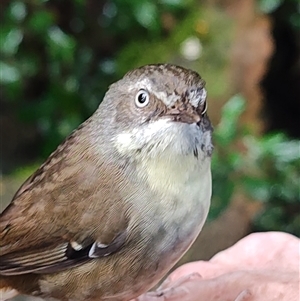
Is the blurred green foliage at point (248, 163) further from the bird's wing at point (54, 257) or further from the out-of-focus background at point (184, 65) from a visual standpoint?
the bird's wing at point (54, 257)

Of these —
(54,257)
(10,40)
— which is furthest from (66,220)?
(10,40)

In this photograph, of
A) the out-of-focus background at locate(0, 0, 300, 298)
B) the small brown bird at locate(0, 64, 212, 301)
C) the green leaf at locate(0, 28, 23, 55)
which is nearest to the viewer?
the small brown bird at locate(0, 64, 212, 301)

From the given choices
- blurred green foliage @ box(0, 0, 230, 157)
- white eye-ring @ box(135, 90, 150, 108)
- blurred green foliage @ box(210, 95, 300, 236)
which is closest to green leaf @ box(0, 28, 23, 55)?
blurred green foliage @ box(0, 0, 230, 157)

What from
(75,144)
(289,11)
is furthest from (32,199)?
(289,11)

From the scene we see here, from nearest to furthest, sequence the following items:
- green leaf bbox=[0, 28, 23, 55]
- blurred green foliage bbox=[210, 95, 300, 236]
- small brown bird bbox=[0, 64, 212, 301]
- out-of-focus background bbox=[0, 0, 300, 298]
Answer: small brown bird bbox=[0, 64, 212, 301] → blurred green foliage bbox=[210, 95, 300, 236] → out-of-focus background bbox=[0, 0, 300, 298] → green leaf bbox=[0, 28, 23, 55]

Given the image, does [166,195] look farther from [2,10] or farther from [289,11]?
[289,11]

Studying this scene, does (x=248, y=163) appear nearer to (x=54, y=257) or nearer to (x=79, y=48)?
(x=79, y=48)

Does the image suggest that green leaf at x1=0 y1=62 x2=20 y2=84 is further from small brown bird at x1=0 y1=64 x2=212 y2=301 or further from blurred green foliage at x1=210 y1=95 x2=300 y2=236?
small brown bird at x1=0 y1=64 x2=212 y2=301

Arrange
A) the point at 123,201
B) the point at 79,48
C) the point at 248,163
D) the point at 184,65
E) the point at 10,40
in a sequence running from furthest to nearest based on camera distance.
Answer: the point at 184,65, the point at 79,48, the point at 10,40, the point at 248,163, the point at 123,201
